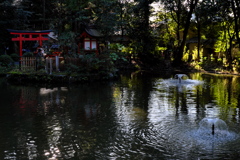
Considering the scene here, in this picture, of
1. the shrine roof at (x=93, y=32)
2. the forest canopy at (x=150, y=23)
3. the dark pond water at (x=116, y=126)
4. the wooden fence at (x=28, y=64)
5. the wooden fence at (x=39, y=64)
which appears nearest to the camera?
the dark pond water at (x=116, y=126)

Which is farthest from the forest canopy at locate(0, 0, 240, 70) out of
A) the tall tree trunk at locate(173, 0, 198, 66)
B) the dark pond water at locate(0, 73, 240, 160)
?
the dark pond water at locate(0, 73, 240, 160)

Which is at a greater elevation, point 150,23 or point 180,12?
point 180,12

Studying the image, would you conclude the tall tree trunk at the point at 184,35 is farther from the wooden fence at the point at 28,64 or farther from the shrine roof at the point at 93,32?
the wooden fence at the point at 28,64

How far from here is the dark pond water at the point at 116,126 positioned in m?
6.96

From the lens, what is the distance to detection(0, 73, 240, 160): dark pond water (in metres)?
6.96

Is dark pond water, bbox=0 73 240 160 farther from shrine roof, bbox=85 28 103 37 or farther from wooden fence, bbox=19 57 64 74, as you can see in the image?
shrine roof, bbox=85 28 103 37

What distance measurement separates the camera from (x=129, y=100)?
45.8 ft

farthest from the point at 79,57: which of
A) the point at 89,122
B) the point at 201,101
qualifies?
the point at 89,122

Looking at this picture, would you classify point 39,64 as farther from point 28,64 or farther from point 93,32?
point 93,32

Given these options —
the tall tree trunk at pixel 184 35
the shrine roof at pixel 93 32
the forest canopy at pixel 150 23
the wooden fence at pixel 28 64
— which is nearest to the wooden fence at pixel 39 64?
the wooden fence at pixel 28 64

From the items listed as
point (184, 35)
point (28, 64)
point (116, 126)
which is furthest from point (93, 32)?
point (116, 126)

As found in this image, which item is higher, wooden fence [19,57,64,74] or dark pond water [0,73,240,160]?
wooden fence [19,57,64,74]

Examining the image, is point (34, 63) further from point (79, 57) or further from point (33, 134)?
point (33, 134)

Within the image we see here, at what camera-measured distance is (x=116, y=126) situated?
921 centimetres
